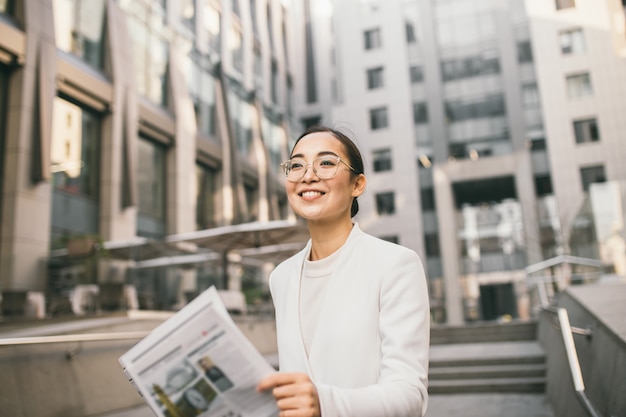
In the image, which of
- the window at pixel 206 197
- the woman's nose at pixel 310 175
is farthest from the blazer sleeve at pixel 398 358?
the window at pixel 206 197

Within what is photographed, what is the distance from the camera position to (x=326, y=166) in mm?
2039

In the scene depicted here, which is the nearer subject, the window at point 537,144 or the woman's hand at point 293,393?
the woman's hand at point 293,393

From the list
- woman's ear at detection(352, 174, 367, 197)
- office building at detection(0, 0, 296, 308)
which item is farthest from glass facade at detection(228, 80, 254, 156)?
woman's ear at detection(352, 174, 367, 197)

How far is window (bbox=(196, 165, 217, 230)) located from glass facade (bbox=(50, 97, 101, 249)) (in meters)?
6.62

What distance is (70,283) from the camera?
1509 cm

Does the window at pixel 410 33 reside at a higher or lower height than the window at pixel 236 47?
higher

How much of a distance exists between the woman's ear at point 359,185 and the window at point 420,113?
3344cm

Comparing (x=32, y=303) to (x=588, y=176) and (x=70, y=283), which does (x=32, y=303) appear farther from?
(x=588, y=176)

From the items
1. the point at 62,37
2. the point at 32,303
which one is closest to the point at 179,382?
the point at 32,303

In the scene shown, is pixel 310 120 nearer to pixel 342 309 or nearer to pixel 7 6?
pixel 7 6

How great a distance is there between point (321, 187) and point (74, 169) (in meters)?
15.8

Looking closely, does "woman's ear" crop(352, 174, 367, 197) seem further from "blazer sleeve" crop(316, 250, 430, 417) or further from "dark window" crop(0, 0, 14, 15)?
"dark window" crop(0, 0, 14, 15)

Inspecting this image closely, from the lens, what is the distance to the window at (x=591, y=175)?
28844 millimetres

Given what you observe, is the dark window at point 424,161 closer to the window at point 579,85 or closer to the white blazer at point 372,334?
the window at point 579,85
